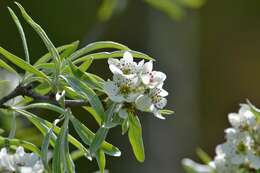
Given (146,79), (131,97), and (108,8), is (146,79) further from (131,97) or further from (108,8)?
(108,8)

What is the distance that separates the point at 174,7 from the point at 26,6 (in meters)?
2.72

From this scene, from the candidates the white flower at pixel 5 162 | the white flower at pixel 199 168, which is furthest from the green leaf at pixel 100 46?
the white flower at pixel 199 168

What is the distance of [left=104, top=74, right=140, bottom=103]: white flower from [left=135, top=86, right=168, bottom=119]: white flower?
2cm

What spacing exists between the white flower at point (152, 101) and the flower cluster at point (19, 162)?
0.24 m

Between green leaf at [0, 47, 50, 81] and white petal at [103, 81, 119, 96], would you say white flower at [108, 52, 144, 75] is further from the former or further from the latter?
green leaf at [0, 47, 50, 81]

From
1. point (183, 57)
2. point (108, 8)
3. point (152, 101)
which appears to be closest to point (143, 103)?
point (152, 101)

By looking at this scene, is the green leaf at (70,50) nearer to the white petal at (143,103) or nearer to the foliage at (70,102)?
the foliage at (70,102)

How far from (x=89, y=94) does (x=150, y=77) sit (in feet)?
0.36

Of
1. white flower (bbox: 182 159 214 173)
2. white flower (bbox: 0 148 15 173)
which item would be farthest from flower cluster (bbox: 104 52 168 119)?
white flower (bbox: 182 159 214 173)

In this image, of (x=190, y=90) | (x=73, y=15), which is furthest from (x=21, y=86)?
(x=190, y=90)

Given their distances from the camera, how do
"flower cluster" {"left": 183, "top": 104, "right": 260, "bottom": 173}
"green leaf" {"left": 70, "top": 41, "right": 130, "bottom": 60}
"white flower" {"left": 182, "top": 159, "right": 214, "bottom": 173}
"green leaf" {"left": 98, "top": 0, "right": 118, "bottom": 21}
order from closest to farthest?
"green leaf" {"left": 70, "top": 41, "right": 130, "bottom": 60} → "flower cluster" {"left": 183, "top": 104, "right": 260, "bottom": 173} → "white flower" {"left": 182, "top": 159, "right": 214, "bottom": 173} → "green leaf" {"left": 98, "top": 0, "right": 118, "bottom": 21}

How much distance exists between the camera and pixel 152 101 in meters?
1.29

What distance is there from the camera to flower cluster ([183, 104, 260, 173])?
161 centimetres

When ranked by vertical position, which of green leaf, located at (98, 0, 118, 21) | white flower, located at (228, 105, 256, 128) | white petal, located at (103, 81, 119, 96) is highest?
green leaf, located at (98, 0, 118, 21)
